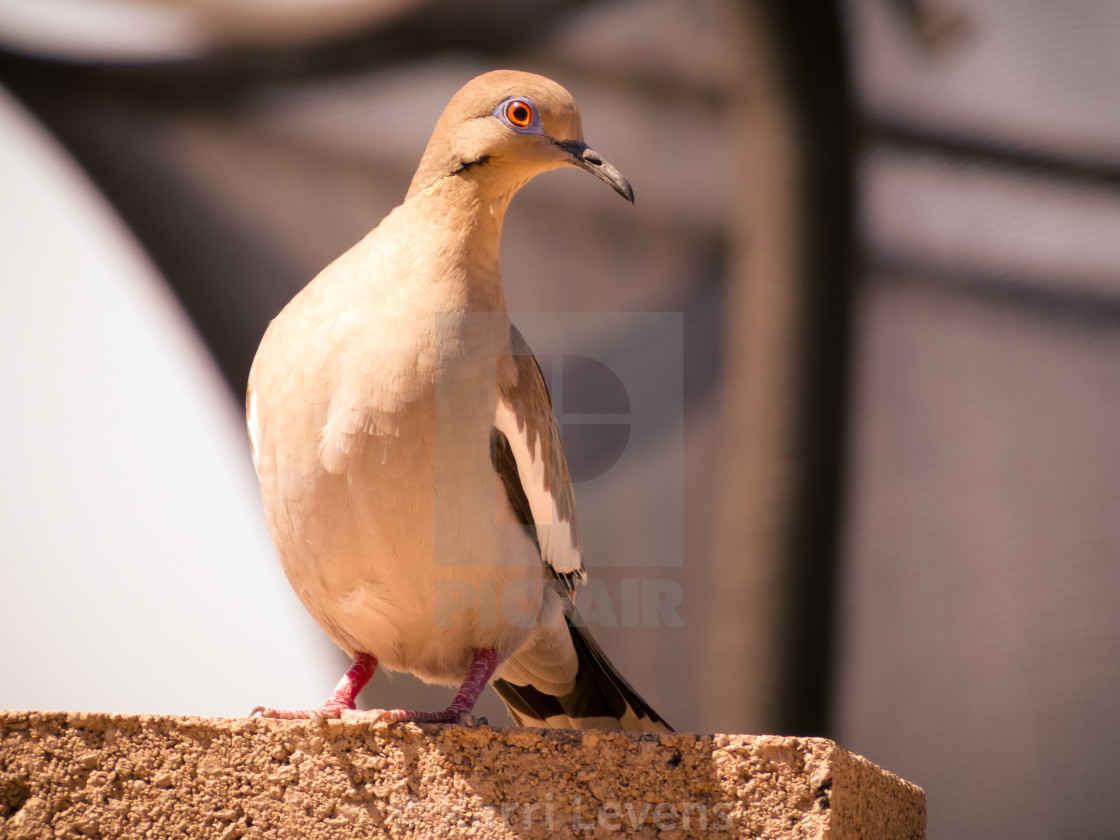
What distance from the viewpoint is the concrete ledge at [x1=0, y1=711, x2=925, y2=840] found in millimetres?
1810

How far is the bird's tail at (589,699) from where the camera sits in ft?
8.44

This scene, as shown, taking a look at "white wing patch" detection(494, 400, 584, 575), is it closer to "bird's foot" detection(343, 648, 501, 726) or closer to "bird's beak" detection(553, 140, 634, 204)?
"bird's foot" detection(343, 648, 501, 726)

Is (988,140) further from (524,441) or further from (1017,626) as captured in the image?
(524,441)

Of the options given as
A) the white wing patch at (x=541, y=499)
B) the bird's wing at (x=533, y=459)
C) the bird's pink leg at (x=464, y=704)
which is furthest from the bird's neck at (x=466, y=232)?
the bird's pink leg at (x=464, y=704)

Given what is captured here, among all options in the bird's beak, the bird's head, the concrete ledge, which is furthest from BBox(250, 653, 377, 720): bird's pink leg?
the bird's beak

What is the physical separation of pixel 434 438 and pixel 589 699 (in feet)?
3.12

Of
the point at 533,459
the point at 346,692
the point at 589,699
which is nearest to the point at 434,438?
the point at 533,459

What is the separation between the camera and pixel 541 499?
2387mm

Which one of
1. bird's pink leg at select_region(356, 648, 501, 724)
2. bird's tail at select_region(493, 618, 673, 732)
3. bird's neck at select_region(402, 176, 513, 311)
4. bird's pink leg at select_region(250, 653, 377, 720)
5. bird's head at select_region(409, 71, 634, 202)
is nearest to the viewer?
bird's pink leg at select_region(356, 648, 501, 724)

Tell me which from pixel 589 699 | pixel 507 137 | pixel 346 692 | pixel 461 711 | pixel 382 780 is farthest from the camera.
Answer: pixel 589 699

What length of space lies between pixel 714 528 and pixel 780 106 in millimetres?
1857

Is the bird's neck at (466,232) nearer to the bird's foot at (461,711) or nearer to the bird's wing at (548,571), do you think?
the bird's wing at (548,571)

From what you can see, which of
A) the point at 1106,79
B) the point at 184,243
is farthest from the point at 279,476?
the point at 1106,79

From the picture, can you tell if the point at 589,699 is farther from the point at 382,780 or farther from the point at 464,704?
the point at 382,780
